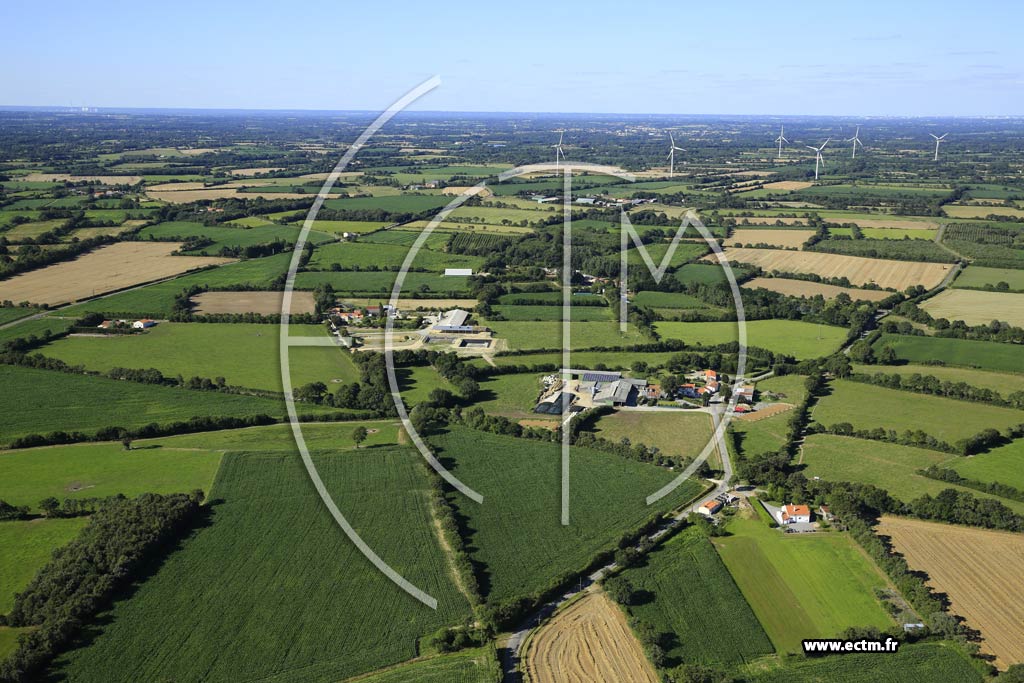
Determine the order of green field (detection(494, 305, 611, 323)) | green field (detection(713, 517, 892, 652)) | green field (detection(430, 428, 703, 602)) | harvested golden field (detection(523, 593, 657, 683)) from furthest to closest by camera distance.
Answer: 1. green field (detection(494, 305, 611, 323))
2. green field (detection(430, 428, 703, 602))
3. green field (detection(713, 517, 892, 652))
4. harvested golden field (detection(523, 593, 657, 683))

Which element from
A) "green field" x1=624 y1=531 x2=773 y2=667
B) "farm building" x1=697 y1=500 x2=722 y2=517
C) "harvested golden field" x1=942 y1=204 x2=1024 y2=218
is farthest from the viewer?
"harvested golden field" x1=942 y1=204 x2=1024 y2=218

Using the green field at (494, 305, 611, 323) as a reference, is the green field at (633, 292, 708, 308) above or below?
above

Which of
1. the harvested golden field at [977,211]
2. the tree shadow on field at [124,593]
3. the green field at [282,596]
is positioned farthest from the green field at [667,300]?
the harvested golden field at [977,211]

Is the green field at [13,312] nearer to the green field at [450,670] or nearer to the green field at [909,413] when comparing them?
the green field at [450,670]

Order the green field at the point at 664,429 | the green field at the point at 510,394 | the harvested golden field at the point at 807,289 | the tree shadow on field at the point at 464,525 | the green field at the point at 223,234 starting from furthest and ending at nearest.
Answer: the green field at the point at 223,234 < the harvested golden field at the point at 807,289 < the green field at the point at 510,394 < the green field at the point at 664,429 < the tree shadow on field at the point at 464,525

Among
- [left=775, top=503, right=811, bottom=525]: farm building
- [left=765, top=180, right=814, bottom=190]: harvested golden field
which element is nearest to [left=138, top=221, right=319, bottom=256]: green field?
[left=775, top=503, right=811, bottom=525]: farm building

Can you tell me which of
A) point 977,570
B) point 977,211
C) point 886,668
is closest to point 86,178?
point 977,211

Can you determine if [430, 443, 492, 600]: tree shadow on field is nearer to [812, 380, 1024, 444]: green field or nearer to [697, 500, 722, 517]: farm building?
[697, 500, 722, 517]: farm building
